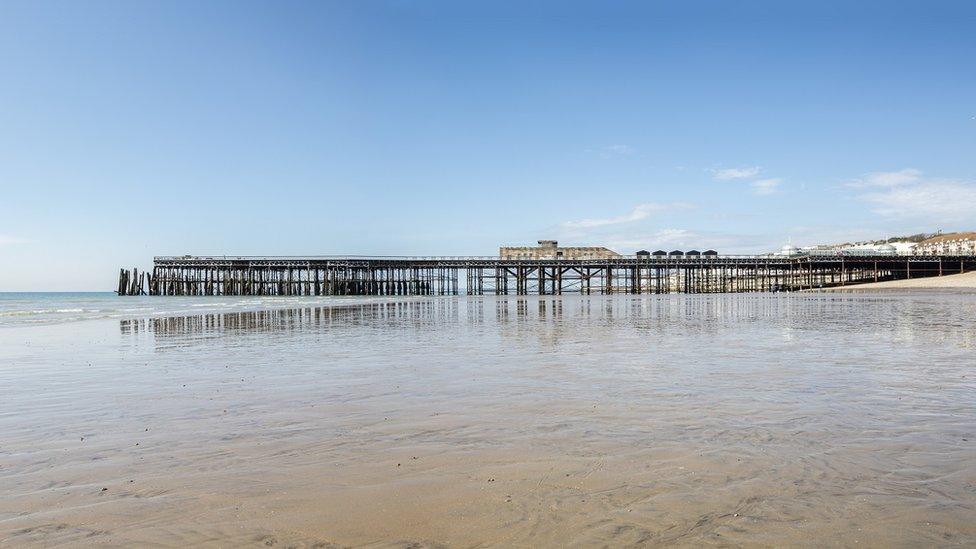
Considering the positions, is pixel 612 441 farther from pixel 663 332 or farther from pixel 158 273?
pixel 158 273

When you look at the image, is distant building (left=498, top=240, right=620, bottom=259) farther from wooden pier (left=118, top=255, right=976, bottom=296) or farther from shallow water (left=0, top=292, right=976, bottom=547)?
shallow water (left=0, top=292, right=976, bottom=547)

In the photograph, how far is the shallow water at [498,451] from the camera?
11.0 ft

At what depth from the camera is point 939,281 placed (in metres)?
64.2

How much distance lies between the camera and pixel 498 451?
4.79 metres

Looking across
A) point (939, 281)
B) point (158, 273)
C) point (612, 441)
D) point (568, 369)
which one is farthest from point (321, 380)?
point (158, 273)

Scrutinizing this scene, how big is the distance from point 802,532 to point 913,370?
6804mm

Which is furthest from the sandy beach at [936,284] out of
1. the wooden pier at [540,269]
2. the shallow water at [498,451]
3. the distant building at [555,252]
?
the shallow water at [498,451]

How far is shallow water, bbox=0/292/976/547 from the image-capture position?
11.0ft

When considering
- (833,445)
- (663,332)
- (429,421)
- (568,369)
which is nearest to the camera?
(833,445)

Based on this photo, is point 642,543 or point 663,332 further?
point 663,332

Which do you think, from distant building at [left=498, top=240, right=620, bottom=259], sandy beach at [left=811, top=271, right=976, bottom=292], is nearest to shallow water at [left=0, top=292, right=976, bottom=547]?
sandy beach at [left=811, top=271, right=976, bottom=292]

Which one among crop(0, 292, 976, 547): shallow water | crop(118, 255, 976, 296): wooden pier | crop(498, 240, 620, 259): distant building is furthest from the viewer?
crop(498, 240, 620, 259): distant building

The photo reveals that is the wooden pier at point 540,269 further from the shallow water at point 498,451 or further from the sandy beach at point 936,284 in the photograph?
the shallow water at point 498,451

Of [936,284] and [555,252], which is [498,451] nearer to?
[936,284]
